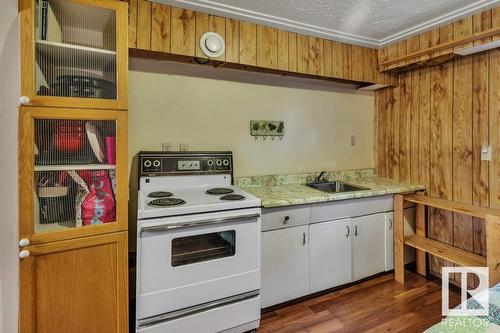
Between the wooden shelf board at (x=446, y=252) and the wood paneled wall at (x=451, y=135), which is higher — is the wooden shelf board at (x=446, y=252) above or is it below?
below

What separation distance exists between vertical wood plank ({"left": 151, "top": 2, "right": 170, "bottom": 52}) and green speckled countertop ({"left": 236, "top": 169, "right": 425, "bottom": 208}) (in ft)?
4.01

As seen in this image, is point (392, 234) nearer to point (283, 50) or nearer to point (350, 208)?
point (350, 208)

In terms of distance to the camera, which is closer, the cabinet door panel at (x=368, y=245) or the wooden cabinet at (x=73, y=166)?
the wooden cabinet at (x=73, y=166)

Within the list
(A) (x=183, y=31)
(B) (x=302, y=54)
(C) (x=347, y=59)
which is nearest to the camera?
(A) (x=183, y=31)

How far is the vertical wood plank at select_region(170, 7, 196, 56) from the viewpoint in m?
1.96

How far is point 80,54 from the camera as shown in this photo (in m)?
1.58

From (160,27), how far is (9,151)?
1196 millimetres

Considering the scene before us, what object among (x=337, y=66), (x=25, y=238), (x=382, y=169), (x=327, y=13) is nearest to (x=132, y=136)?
(x=25, y=238)

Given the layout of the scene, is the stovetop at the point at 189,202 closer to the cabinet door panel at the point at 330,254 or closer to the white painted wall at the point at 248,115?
the white painted wall at the point at 248,115

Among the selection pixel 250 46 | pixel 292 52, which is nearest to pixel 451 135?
pixel 292 52

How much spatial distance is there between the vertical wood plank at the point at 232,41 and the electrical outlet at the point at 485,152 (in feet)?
6.93

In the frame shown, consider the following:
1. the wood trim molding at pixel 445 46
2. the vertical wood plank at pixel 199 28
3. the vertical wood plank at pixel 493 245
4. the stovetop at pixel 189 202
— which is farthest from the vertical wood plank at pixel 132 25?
the vertical wood plank at pixel 493 245

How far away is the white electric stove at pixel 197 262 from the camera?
1582 millimetres

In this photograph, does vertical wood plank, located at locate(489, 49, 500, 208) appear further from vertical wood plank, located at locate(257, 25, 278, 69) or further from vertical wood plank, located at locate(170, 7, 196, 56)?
vertical wood plank, located at locate(170, 7, 196, 56)
